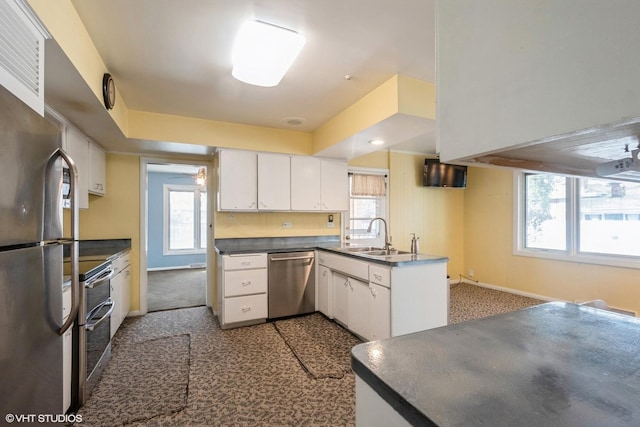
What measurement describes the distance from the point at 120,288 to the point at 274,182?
2078 mm

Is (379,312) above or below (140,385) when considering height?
above

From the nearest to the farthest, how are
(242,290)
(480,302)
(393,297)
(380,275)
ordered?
(393,297) → (380,275) → (242,290) → (480,302)

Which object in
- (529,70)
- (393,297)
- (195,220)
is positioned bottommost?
(393,297)

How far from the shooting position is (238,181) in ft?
11.7

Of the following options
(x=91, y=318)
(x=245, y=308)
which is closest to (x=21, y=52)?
(x=91, y=318)

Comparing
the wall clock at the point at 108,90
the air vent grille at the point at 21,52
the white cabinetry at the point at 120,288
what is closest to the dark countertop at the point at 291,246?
the white cabinetry at the point at 120,288

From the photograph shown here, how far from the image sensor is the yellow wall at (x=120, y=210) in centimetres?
361

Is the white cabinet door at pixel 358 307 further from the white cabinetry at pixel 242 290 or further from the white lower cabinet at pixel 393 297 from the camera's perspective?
the white cabinetry at pixel 242 290

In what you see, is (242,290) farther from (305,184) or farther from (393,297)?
(393,297)

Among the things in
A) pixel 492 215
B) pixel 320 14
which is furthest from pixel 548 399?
pixel 492 215

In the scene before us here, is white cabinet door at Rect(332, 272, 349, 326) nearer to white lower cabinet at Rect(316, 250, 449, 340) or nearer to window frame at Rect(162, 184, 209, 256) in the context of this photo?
white lower cabinet at Rect(316, 250, 449, 340)

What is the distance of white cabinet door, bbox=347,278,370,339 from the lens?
276cm

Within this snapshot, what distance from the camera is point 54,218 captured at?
3.88ft

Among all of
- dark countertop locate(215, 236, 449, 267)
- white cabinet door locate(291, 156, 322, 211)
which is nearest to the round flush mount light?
white cabinet door locate(291, 156, 322, 211)
